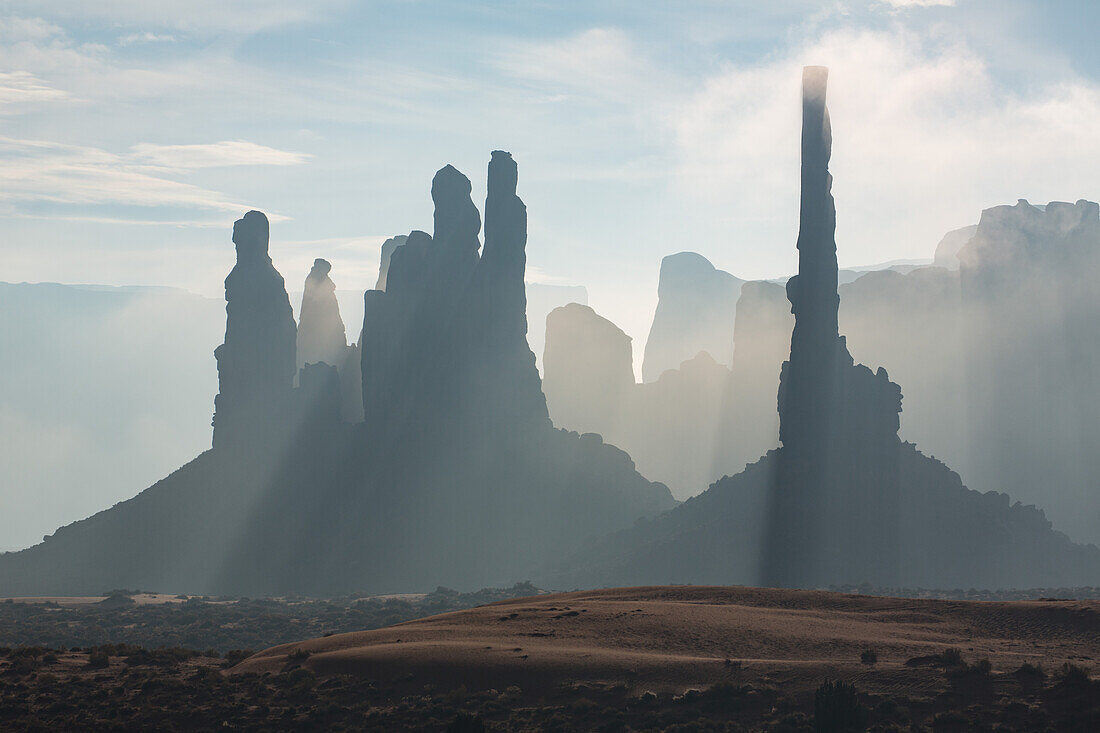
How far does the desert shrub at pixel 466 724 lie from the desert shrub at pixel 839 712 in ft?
29.6

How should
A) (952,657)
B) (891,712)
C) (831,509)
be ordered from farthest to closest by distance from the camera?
(831,509), (952,657), (891,712)

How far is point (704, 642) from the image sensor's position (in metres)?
37.2

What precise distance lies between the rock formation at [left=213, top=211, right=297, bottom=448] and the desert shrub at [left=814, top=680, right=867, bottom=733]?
135625 mm

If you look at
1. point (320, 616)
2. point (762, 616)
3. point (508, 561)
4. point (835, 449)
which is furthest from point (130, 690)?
point (508, 561)

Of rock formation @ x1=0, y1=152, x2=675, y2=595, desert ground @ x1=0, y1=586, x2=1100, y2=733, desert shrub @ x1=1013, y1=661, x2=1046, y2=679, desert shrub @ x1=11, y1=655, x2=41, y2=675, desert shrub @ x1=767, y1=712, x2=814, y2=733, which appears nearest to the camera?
desert shrub @ x1=767, y1=712, x2=814, y2=733

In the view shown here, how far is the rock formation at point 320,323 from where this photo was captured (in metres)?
189

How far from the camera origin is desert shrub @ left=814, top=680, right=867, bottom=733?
93.7ft

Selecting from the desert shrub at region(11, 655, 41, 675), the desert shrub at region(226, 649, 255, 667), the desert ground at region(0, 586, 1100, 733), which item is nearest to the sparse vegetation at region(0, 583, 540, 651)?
the desert shrub at region(226, 649, 255, 667)

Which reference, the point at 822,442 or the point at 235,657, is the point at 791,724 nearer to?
the point at 235,657

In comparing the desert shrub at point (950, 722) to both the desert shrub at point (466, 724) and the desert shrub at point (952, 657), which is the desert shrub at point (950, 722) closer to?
the desert shrub at point (952, 657)

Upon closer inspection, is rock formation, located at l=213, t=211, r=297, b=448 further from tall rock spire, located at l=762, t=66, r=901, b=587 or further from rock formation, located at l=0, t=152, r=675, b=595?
tall rock spire, located at l=762, t=66, r=901, b=587

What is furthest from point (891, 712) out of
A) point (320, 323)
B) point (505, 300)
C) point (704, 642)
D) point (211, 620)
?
point (320, 323)

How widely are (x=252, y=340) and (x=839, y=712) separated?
141178 millimetres

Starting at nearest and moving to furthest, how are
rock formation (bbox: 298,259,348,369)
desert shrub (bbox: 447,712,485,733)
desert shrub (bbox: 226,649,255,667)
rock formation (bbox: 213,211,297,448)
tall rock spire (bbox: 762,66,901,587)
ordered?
desert shrub (bbox: 447,712,485,733) → desert shrub (bbox: 226,649,255,667) → tall rock spire (bbox: 762,66,901,587) → rock formation (bbox: 213,211,297,448) → rock formation (bbox: 298,259,348,369)
